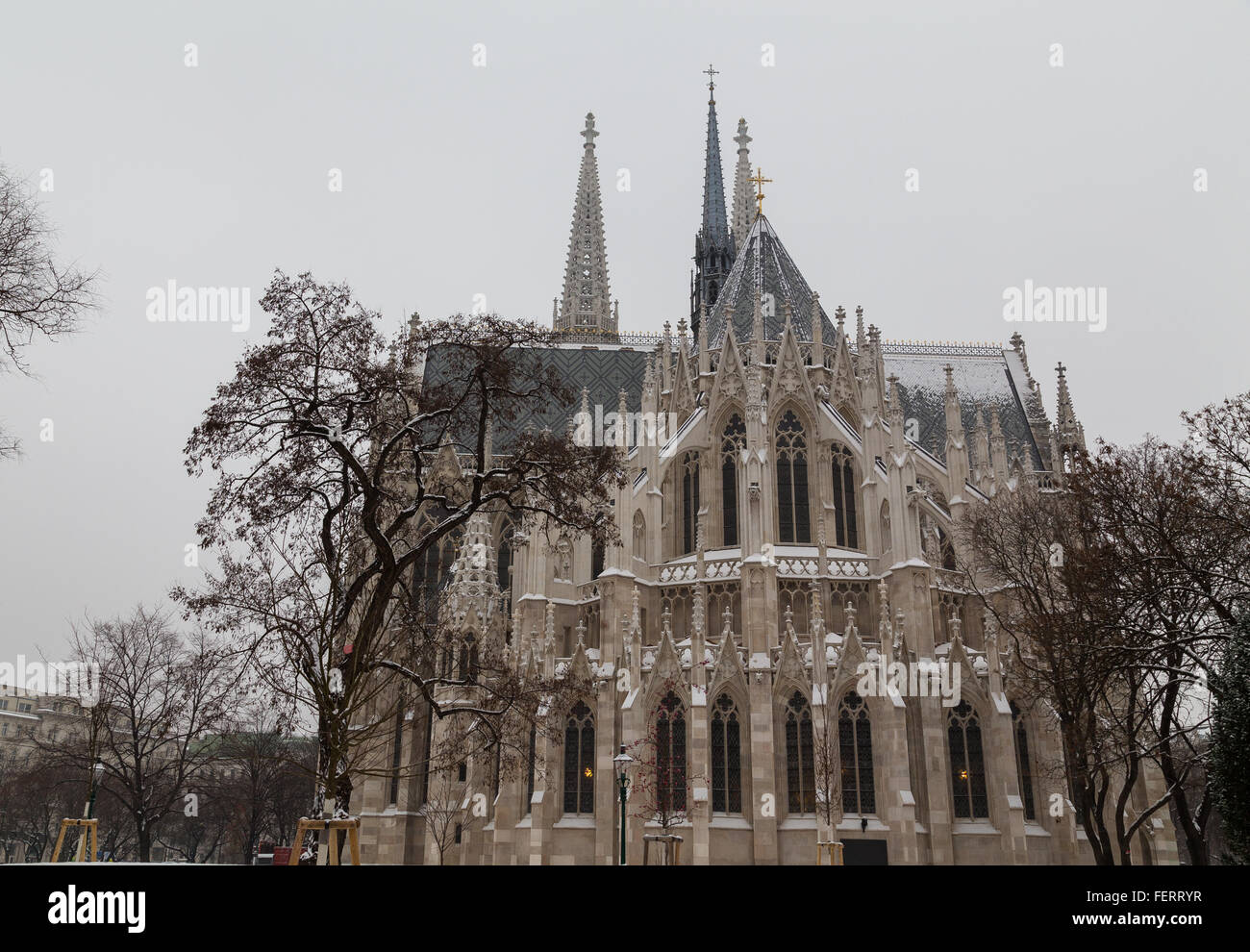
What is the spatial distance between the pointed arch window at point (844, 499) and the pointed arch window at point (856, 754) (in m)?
7.55

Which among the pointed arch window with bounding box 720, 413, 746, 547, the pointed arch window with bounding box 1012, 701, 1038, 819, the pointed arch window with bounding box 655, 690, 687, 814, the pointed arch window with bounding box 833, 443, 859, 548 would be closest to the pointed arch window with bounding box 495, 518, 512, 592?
the pointed arch window with bounding box 720, 413, 746, 547

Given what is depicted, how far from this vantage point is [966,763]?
33.6 meters

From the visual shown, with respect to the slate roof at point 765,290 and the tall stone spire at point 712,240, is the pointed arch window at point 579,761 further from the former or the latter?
the tall stone spire at point 712,240

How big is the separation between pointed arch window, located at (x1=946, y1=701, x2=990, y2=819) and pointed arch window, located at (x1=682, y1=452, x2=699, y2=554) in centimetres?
1163

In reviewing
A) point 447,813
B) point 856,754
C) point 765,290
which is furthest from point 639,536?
point 765,290

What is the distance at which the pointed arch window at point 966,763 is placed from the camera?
33344mm

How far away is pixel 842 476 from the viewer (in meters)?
40.2

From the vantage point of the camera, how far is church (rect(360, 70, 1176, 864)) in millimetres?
32594

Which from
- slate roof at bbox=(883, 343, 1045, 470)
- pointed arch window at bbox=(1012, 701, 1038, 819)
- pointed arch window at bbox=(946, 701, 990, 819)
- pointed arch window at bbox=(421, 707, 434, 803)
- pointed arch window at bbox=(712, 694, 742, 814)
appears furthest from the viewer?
slate roof at bbox=(883, 343, 1045, 470)

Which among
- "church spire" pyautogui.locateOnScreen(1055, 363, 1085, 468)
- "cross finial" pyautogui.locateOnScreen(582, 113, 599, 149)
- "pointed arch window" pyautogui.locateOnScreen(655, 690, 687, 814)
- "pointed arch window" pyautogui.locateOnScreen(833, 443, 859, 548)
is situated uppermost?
"cross finial" pyautogui.locateOnScreen(582, 113, 599, 149)

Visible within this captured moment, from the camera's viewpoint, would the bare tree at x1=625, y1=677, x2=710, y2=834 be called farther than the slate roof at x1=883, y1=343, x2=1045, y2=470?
No

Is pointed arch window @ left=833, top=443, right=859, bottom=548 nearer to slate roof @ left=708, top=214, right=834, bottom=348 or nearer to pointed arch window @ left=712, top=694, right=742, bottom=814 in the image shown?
slate roof @ left=708, top=214, right=834, bottom=348

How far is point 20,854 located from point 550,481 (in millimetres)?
89205

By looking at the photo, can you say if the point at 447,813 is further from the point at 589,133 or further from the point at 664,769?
the point at 589,133
